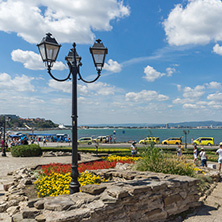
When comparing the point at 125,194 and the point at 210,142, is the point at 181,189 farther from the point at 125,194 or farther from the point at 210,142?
the point at 210,142

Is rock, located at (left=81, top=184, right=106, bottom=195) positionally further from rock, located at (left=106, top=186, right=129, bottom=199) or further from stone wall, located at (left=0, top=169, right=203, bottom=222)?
rock, located at (left=106, top=186, right=129, bottom=199)

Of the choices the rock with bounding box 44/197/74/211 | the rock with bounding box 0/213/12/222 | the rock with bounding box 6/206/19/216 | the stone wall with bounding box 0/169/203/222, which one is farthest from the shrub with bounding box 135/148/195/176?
the rock with bounding box 0/213/12/222

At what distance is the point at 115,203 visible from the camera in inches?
168

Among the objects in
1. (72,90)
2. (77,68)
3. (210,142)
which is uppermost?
(77,68)

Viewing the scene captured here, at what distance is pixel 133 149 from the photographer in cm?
1528

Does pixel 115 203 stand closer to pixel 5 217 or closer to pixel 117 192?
pixel 117 192

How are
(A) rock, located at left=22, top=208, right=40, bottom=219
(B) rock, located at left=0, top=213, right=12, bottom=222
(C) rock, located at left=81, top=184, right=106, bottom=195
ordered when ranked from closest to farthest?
(A) rock, located at left=22, top=208, right=40, bottom=219, (C) rock, located at left=81, top=184, right=106, bottom=195, (B) rock, located at left=0, top=213, right=12, bottom=222

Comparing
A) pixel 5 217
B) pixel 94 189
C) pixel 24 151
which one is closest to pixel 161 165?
pixel 94 189

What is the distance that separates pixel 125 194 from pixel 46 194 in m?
2.53

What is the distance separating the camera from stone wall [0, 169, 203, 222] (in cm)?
396

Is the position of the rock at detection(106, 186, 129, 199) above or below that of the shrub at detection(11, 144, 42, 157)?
above

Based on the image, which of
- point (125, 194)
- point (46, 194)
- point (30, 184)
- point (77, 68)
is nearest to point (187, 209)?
point (125, 194)

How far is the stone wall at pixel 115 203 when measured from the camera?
13.0ft

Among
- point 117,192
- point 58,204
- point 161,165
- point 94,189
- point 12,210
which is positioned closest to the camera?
point 58,204
